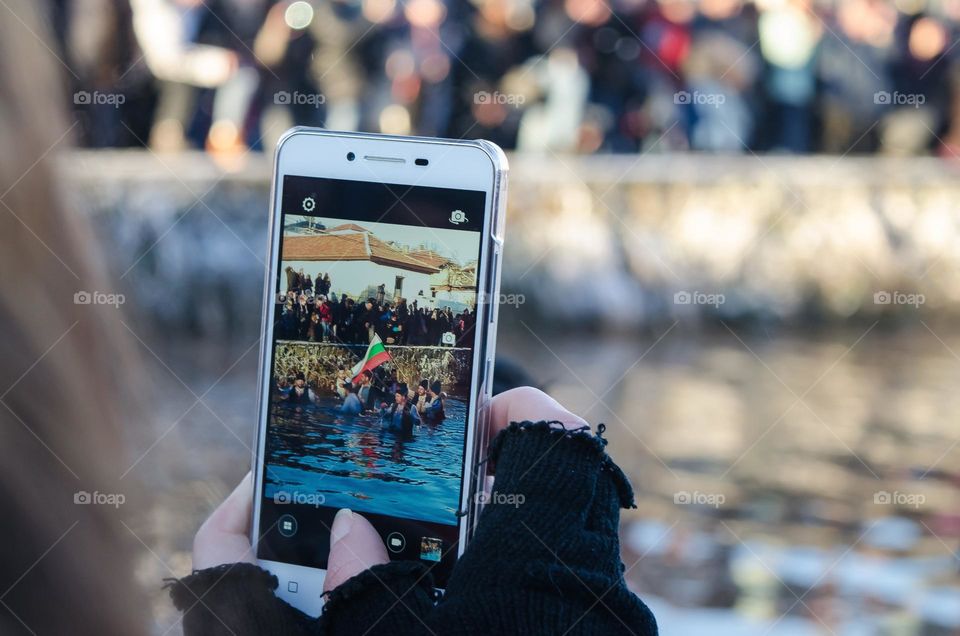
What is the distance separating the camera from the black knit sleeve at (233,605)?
639 mm

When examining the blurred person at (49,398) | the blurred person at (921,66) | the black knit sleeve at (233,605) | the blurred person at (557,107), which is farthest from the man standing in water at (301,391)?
the blurred person at (921,66)

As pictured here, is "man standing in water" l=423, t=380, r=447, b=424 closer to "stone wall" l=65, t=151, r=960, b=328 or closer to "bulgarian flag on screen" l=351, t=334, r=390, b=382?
"bulgarian flag on screen" l=351, t=334, r=390, b=382

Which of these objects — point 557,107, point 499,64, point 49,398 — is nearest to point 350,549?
point 49,398

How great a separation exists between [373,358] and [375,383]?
0.02 meters

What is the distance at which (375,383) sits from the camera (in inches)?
31.7

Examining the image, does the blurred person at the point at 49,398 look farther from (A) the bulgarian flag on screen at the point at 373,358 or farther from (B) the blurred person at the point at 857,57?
(B) the blurred person at the point at 857,57

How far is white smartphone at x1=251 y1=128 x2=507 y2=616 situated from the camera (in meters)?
0.80

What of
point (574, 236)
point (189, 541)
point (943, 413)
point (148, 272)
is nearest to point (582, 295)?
point (574, 236)

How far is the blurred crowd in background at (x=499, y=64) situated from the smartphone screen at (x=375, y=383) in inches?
115

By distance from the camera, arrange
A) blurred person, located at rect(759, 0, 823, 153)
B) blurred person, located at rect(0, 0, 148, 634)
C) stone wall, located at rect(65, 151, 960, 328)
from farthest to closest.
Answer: stone wall, located at rect(65, 151, 960, 328)
blurred person, located at rect(759, 0, 823, 153)
blurred person, located at rect(0, 0, 148, 634)

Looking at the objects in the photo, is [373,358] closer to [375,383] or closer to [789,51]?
[375,383]

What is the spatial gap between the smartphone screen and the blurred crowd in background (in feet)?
9.59

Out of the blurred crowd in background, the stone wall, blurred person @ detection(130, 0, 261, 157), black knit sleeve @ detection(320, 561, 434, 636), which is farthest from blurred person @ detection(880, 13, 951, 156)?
black knit sleeve @ detection(320, 561, 434, 636)

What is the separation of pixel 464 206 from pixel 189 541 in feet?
5.20
